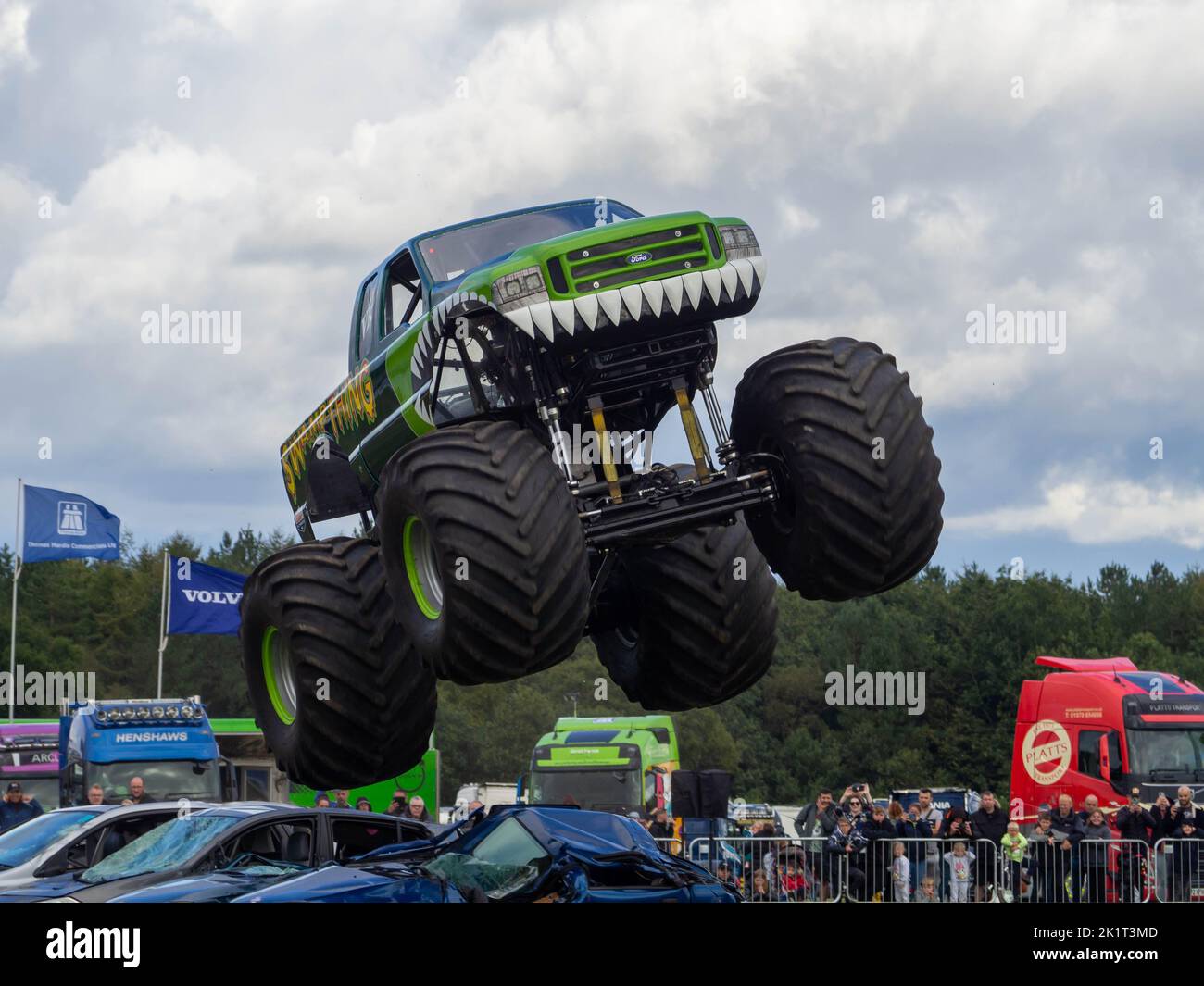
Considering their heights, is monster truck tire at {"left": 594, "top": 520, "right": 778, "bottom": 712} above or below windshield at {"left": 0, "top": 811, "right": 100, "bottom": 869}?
above

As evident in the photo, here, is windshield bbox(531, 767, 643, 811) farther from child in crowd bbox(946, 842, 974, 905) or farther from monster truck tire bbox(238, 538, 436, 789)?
monster truck tire bbox(238, 538, 436, 789)

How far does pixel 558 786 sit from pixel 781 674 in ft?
164

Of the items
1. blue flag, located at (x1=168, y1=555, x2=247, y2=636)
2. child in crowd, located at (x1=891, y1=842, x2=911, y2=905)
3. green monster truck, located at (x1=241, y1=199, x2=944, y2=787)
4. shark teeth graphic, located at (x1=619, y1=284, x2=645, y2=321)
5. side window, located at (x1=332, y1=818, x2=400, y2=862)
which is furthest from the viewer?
blue flag, located at (x1=168, y1=555, x2=247, y2=636)

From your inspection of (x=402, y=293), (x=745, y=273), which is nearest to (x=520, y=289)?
(x=745, y=273)

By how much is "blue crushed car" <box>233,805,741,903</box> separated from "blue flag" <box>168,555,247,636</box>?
9430mm

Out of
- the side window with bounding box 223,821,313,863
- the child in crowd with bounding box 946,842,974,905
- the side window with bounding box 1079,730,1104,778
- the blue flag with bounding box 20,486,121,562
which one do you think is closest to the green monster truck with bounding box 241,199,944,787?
the side window with bounding box 223,821,313,863

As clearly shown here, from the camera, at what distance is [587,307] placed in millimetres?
8062

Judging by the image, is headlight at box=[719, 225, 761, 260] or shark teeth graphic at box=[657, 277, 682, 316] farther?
headlight at box=[719, 225, 761, 260]

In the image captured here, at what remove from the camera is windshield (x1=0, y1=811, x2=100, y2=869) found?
14500 millimetres

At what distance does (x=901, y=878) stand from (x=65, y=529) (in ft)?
68.9

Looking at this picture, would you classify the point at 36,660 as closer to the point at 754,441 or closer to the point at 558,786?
the point at 558,786

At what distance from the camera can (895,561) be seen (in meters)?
8.57

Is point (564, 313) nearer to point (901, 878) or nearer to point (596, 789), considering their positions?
point (901, 878)
